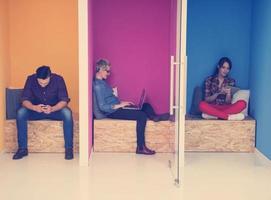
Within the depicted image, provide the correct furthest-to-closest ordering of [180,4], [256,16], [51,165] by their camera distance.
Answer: [256,16] < [51,165] < [180,4]

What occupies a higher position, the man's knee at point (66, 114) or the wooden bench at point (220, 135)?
the man's knee at point (66, 114)

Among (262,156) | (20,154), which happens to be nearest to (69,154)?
(20,154)

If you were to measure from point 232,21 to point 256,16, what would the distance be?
39 centimetres

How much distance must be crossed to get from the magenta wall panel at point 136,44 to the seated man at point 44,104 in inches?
35.3

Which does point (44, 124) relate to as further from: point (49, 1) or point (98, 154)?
point (49, 1)

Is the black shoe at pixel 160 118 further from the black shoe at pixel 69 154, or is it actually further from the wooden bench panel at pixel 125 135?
the black shoe at pixel 69 154

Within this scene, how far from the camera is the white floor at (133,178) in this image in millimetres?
4824

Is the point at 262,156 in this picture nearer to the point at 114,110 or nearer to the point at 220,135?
the point at 220,135

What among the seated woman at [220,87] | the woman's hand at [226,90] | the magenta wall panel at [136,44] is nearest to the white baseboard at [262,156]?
the seated woman at [220,87]

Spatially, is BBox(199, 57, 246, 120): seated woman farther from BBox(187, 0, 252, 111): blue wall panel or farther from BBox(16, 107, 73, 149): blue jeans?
BBox(16, 107, 73, 149): blue jeans

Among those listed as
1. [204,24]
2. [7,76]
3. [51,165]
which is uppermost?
[204,24]

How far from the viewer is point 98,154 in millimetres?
6398

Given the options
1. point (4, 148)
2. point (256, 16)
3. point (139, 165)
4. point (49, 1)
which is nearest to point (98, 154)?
point (139, 165)

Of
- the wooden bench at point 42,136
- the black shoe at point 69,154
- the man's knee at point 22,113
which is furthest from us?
the wooden bench at point 42,136
